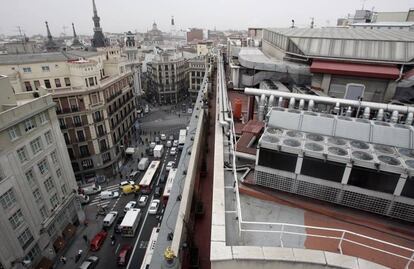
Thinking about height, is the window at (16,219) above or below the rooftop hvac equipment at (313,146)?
below

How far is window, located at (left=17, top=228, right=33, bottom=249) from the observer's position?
76.0 ft

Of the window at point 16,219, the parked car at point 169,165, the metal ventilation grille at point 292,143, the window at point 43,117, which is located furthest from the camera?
the parked car at point 169,165

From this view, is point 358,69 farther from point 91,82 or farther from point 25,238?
point 91,82

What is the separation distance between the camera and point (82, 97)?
38.1 m

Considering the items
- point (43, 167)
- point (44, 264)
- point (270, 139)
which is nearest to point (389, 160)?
point (270, 139)

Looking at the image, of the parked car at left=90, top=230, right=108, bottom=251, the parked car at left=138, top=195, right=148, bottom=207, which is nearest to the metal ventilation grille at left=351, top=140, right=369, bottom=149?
the parked car at left=90, top=230, right=108, bottom=251

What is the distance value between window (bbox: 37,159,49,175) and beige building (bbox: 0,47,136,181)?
515 inches

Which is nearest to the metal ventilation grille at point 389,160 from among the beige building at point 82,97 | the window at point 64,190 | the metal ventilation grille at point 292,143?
the metal ventilation grille at point 292,143

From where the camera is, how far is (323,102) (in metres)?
13.3

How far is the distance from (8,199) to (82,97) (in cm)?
2049

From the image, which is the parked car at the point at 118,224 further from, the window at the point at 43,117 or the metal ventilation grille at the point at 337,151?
the metal ventilation grille at the point at 337,151

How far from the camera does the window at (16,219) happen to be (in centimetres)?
2212

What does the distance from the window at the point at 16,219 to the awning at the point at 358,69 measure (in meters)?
29.7

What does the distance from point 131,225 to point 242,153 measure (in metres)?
27.0
